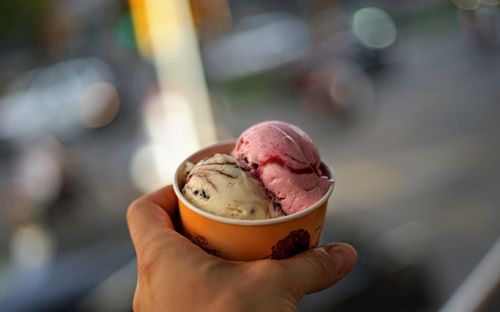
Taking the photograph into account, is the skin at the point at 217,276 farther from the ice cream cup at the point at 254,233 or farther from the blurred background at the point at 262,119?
the blurred background at the point at 262,119

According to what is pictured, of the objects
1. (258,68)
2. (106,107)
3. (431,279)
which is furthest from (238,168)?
(258,68)

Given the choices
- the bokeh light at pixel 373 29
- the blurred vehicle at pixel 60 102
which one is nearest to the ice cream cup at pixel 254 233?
the blurred vehicle at pixel 60 102

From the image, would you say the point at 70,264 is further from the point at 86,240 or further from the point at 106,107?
the point at 106,107

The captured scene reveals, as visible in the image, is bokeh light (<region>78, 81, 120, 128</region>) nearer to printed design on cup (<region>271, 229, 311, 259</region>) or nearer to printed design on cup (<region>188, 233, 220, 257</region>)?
printed design on cup (<region>188, 233, 220, 257</region>)

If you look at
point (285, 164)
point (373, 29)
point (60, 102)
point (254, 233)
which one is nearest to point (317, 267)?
point (254, 233)

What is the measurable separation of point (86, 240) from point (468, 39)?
11.1 meters

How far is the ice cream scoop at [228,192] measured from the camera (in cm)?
151

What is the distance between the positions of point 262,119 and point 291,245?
8.28 metres

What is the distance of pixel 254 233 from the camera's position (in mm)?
1488

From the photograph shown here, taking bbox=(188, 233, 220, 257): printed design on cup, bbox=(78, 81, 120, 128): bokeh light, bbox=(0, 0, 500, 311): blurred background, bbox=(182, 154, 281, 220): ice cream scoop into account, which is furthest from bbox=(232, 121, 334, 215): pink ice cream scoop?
bbox=(78, 81, 120, 128): bokeh light

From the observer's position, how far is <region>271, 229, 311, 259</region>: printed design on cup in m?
1.52

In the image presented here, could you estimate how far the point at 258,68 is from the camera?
1152 cm

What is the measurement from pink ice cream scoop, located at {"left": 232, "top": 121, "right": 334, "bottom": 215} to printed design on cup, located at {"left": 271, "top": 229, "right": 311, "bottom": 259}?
0.07 m

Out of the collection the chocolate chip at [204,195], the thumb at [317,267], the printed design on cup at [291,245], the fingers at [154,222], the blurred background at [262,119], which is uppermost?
the chocolate chip at [204,195]
